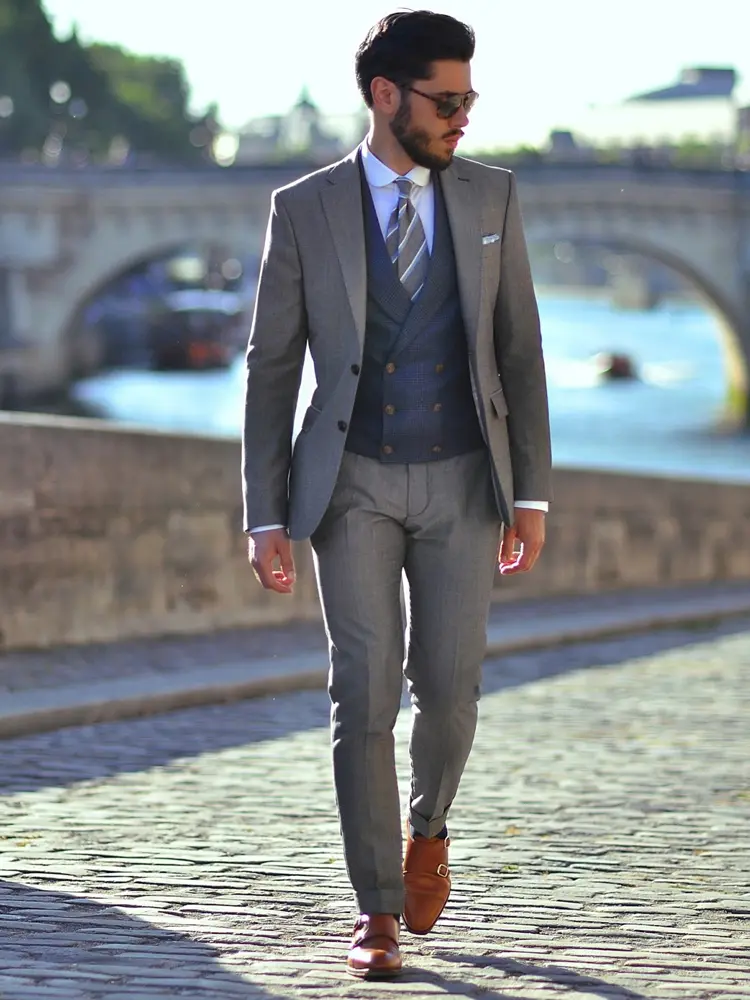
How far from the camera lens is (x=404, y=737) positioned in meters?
6.37

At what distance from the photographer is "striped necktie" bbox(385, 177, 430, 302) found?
11.4ft

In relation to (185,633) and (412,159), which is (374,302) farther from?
(185,633)

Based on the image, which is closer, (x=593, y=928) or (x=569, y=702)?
(x=593, y=928)

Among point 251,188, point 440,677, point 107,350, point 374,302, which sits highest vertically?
point 374,302

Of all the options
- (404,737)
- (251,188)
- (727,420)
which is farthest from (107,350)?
(404,737)

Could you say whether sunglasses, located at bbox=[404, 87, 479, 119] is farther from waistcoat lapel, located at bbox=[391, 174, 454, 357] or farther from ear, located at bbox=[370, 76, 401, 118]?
waistcoat lapel, located at bbox=[391, 174, 454, 357]

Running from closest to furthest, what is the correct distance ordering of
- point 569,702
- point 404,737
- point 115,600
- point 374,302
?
point 374,302 → point 404,737 → point 569,702 → point 115,600

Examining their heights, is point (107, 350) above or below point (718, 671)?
below

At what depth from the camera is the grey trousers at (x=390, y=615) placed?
3.45m

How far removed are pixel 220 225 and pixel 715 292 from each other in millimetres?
9620

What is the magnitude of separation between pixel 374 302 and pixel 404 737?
306 cm

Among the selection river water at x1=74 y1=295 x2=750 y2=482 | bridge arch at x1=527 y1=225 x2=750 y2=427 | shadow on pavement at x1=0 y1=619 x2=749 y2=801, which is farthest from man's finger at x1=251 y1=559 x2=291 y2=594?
bridge arch at x1=527 y1=225 x2=750 y2=427

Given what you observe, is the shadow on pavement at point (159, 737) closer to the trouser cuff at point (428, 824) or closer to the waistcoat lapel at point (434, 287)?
the trouser cuff at point (428, 824)

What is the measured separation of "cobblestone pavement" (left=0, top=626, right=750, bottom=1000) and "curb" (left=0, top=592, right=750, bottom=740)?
6 centimetres
